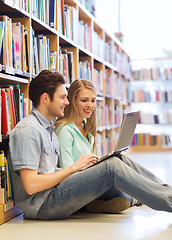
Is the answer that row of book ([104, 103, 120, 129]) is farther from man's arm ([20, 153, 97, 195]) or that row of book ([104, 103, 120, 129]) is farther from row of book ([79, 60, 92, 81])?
man's arm ([20, 153, 97, 195])

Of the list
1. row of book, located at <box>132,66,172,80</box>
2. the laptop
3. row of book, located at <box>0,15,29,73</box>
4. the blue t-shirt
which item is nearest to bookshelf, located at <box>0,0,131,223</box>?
row of book, located at <box>0,15,29,73</box>

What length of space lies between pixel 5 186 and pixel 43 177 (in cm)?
29

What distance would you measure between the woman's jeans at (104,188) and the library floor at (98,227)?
0.11m

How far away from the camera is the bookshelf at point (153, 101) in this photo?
7.56 meters

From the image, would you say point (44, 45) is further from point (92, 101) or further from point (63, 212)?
point (63, 212)

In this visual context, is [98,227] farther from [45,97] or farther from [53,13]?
[53,13]

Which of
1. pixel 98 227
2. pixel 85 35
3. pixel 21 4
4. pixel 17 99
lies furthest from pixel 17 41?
pixel 85 35

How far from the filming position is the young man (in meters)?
2.08

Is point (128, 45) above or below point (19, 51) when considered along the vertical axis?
above

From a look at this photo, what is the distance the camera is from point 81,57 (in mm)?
4305

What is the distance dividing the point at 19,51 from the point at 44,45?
1.51 feet

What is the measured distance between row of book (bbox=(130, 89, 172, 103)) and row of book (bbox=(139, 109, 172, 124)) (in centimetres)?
24

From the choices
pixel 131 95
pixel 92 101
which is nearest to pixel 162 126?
pixel 131 95

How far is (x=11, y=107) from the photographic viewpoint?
2.31 metres
